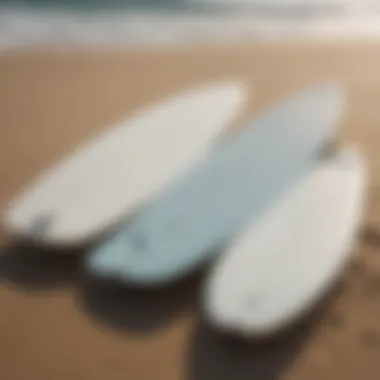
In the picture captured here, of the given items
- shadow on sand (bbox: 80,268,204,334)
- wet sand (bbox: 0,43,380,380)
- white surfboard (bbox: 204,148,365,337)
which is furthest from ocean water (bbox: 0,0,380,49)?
shadow on sand (bbox: 80,268,204,334)

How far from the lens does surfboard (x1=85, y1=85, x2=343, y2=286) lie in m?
0.75

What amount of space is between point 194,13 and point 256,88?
0.32 m

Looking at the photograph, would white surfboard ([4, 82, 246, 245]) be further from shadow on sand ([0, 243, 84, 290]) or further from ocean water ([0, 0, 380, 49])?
ocean water ([0, 0, 380, 49])

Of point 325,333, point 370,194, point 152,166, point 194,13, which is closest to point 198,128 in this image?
point 152,166

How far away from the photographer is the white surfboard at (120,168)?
31.5 inches

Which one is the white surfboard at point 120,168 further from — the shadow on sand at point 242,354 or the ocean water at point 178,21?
the ocean water at point 178,21

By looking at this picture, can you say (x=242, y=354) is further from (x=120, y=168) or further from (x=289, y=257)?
(x=120, y=168)

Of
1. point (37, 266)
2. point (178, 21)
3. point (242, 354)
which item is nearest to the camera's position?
point (242, 354)

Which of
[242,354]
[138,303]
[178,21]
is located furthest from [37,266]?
[178,21]

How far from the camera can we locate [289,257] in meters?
0.73

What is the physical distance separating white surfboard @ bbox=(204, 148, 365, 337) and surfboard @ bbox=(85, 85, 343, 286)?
26mm

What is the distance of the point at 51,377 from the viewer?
656mm

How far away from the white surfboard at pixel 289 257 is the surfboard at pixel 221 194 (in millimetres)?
26

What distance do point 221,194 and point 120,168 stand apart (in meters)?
0.12
